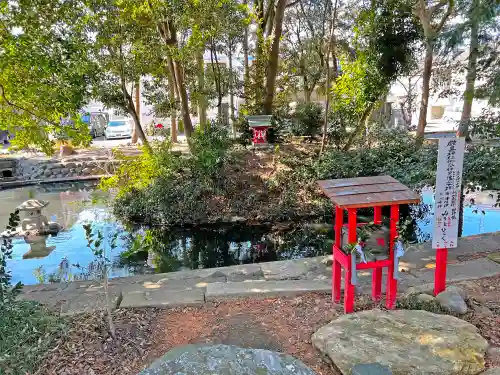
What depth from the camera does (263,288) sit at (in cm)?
419

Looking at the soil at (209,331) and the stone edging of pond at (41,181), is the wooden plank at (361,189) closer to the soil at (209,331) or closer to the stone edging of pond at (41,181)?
the soil at (209,331)

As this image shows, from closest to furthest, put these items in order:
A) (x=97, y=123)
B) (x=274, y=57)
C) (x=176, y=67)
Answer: (x=176, y=67)
(x=274, y=57)
(x=97, y=123)

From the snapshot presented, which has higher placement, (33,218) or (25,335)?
(25,335)

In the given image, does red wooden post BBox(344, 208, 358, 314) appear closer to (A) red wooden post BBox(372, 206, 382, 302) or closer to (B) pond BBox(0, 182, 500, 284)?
(A) red wooden post BBox(372, 206, 382, 302)

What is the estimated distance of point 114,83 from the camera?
10039mm

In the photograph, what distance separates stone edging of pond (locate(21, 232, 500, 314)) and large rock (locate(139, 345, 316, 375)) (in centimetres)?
115

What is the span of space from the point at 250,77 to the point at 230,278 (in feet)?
30.2

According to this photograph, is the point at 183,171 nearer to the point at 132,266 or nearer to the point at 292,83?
the point at 132,266

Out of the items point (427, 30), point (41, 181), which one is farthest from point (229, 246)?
point (41, 181)

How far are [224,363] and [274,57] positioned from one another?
A: 10.2 meters

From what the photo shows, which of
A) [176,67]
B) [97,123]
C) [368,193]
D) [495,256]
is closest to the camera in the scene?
[368,193]

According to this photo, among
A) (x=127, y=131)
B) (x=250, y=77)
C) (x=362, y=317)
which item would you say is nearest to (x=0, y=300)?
(x=362, y=317)

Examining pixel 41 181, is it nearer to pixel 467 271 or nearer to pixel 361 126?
pixel 361 126

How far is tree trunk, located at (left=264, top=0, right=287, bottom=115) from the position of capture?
10.9m
